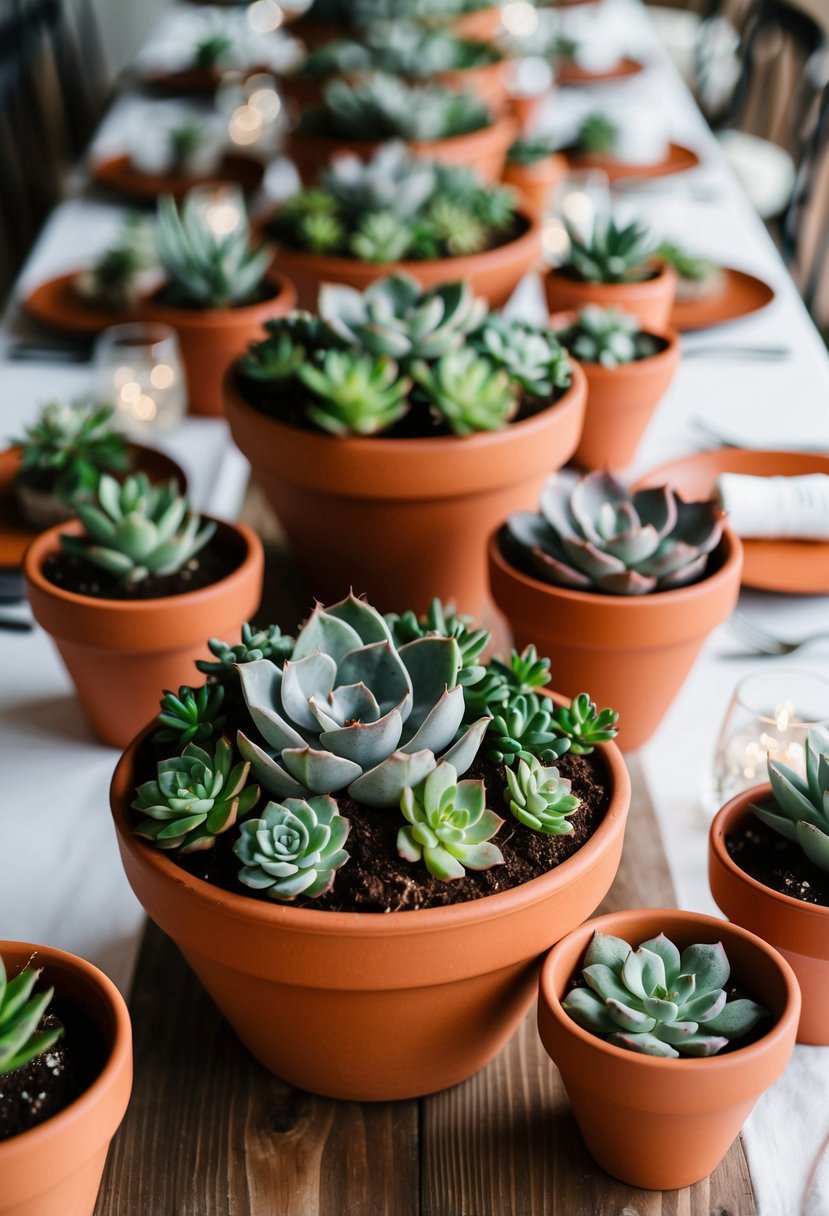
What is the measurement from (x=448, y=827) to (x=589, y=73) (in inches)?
95.6

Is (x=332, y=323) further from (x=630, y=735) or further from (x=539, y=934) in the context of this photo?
(x=539, y=934)

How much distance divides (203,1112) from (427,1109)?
0.12 m

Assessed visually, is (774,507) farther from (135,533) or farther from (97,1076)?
(97,1076)

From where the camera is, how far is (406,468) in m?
1.00

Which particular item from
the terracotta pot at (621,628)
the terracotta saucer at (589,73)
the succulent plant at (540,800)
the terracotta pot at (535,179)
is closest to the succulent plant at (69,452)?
the terracotta pot at (621,628)

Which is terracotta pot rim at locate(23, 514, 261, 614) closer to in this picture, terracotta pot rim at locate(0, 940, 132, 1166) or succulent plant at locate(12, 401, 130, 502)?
succulent plant at locate(12, 401, 130, 502)

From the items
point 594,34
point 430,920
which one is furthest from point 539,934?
point 594,34

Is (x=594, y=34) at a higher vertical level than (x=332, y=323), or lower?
lower

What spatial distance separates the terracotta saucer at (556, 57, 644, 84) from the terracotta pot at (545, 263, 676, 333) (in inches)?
57.2

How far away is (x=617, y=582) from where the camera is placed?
0.89 meters

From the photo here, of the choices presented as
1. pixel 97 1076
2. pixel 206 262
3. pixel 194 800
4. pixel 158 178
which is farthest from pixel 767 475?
pixel 158 178

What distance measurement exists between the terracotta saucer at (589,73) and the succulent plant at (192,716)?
7.59 ft

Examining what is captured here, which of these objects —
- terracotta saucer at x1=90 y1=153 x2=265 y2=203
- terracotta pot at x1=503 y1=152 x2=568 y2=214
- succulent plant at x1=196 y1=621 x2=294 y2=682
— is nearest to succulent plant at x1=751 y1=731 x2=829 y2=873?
succulent plant at x1=196 y1=621 x2=294 y2=682

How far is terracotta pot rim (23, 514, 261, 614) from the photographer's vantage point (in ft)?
2.98
